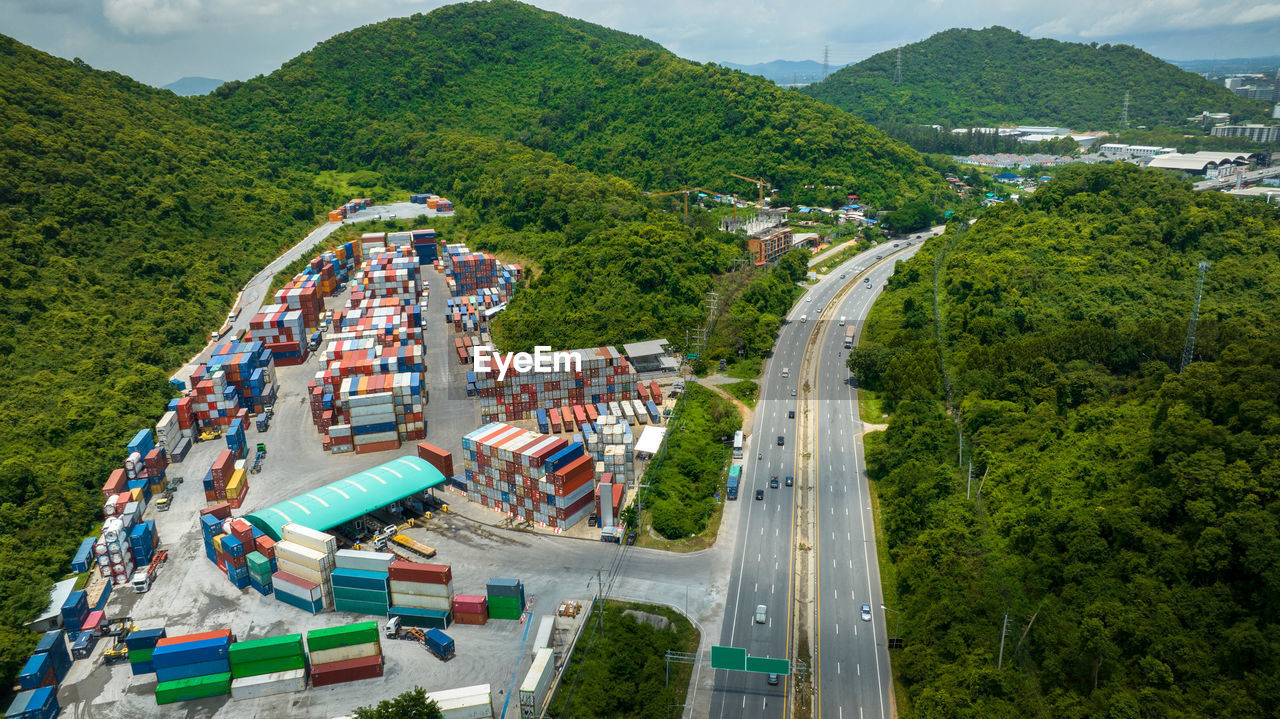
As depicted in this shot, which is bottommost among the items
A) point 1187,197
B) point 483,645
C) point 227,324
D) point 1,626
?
point 483,645

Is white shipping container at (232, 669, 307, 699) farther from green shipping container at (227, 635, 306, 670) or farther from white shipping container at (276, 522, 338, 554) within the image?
white shipping container at (276, 522, 338, 554)

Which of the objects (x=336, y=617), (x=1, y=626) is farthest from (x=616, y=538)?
(x=1, y=626)

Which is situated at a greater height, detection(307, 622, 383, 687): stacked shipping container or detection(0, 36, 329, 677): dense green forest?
detection(0, 36, 329, 677): dense green forest

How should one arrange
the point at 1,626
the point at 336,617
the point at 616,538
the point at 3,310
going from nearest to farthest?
the point at 1,626, the point at 336,617, the point at 616,538, the point at 3,310

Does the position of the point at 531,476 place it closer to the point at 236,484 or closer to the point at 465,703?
the point at 465,703

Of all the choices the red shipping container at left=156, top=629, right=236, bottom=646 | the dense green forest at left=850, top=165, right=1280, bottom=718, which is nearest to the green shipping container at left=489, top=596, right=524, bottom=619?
the red shipping container at left=156, top=629, right=236, bottom=646

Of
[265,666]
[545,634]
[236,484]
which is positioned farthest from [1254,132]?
[265,666]

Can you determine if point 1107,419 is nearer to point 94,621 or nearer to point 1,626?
point 94,621
